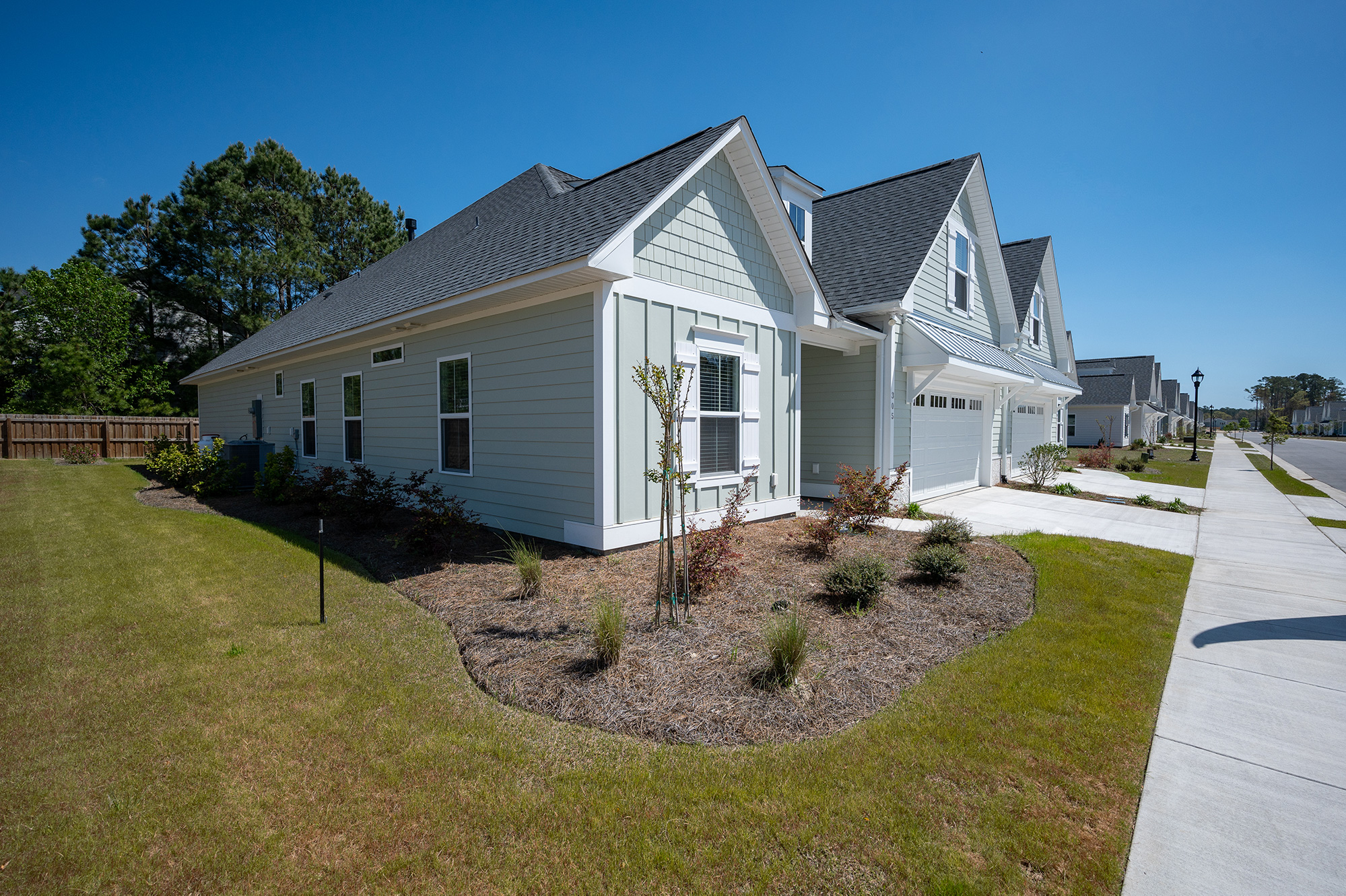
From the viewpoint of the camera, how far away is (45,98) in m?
17.5

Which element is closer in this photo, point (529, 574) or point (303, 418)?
point (529, 574)

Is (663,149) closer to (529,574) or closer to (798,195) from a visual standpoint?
(798,195)

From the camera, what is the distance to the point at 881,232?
1289 cm

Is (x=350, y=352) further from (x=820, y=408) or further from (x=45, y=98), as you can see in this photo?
(x=45, y=98)

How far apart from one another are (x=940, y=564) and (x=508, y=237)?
773cm

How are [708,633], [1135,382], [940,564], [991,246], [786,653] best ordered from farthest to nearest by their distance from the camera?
[1135,382], [991,246], [940,564], [708,633], [786,653]

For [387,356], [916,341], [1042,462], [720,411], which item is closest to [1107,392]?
[1042,462]

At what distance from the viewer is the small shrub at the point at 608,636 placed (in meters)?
4.05

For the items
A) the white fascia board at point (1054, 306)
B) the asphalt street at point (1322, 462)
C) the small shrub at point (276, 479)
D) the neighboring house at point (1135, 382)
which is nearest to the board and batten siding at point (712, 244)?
the small shrub at point (276, 479)

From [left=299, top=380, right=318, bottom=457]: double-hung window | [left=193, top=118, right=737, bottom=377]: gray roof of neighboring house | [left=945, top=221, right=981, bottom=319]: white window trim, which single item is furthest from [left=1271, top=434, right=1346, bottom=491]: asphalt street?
[left=299, top=380, right=318, bottom=457]: double-hung window

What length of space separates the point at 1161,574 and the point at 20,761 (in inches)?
389

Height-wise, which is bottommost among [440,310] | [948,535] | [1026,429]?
[948,535]

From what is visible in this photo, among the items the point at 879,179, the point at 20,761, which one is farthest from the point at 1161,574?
the point at 879,179

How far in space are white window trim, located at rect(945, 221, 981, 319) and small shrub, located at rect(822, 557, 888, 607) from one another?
31.8 feet
